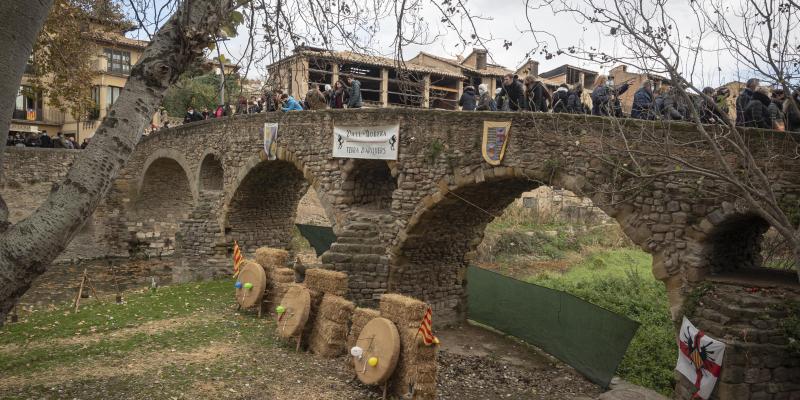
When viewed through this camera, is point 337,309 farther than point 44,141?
No

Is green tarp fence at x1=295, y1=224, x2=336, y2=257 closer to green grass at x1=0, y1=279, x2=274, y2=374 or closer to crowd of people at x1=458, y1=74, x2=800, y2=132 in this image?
green grass at x1=0, y1=279, x2=274, y2=374

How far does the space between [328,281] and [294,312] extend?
789mm

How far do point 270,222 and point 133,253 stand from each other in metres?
8.44

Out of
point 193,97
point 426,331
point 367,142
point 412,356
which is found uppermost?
point 193,97

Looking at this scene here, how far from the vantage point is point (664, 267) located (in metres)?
8.95

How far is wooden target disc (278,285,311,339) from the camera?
9.80 m

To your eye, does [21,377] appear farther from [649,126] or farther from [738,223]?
[738,223]

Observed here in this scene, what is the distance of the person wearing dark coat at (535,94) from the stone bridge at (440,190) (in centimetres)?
84

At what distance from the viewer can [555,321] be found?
11.3 meters

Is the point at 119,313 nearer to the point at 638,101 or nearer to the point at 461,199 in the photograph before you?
the point at 461,199

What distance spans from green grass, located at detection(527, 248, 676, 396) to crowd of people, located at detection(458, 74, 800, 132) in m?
4.63

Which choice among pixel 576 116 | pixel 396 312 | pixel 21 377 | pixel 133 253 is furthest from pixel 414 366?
pixel 133 253

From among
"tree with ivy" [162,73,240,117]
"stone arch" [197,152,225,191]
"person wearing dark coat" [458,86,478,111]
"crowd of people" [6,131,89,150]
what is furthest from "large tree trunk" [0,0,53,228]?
"crowd of people" [6,131,89,150]

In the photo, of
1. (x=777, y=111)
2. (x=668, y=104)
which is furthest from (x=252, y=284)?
(x=777, y=111)
